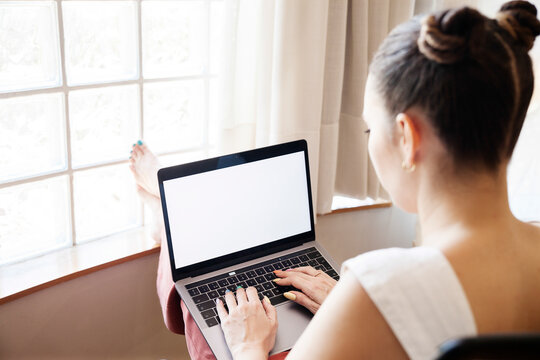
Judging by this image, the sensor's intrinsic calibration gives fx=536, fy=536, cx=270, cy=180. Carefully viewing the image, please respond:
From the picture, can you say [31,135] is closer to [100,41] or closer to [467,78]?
[100,41]

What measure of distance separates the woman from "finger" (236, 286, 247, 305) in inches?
13.8

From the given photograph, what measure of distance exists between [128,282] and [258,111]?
60cm

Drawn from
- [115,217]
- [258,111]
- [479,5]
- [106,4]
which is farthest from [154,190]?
[479,5]

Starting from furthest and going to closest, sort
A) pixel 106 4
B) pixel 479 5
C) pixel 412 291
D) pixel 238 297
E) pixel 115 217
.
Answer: pixel 479 5, pixel 115 217, pixel 106 4, pixel 238 297, pixel 412 291

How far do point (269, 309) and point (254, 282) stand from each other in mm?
140

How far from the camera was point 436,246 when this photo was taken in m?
0.70

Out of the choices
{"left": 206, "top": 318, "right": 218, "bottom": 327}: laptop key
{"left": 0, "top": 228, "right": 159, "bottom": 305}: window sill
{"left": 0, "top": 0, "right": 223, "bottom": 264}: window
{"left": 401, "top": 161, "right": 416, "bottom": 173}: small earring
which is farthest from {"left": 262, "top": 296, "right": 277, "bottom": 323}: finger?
{"left": 0, "top": 0, "right": 223, "bottom": 264}: window

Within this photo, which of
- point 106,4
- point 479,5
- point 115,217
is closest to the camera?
point 106,4

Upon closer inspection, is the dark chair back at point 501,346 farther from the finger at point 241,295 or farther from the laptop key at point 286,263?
the laptop key at point 286,263

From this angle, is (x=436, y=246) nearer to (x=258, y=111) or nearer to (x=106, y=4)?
(x=258, y=111)

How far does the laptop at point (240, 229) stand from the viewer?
112 centimetres

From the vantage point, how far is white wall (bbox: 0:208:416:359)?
133 centimetres

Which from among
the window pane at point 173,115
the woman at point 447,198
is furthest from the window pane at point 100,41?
the woman at point 447,198

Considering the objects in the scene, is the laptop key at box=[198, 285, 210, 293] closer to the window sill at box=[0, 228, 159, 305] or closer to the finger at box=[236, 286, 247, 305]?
the finger at box=[236, 286, 247, 305]
